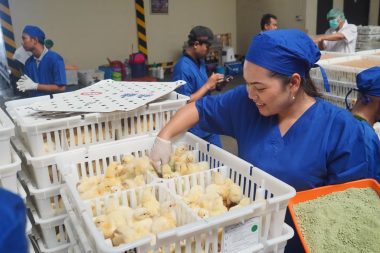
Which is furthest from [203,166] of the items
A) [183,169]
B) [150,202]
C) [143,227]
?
[143,227]

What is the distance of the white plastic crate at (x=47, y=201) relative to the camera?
127 cm

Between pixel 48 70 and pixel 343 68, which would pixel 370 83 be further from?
pixel 48 70

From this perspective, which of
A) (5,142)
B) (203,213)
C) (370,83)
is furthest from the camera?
(370,83)

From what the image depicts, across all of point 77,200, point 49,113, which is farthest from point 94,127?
point 77,200

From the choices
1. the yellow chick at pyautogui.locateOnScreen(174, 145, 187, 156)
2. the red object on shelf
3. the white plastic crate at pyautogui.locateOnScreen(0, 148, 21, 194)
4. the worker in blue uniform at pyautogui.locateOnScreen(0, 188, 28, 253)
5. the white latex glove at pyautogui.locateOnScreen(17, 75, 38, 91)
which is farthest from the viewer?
the red object on shelf

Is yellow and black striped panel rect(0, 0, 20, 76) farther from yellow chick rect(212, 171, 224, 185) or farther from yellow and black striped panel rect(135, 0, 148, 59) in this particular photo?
yellow chick rect(212, 171, 224, 185)

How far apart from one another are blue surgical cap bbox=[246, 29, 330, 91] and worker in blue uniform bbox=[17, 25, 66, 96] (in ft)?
7.83

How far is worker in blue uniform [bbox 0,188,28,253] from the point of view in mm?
474

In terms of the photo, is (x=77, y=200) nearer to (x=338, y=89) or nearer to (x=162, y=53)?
(x=338, y=89)

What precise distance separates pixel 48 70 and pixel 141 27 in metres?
2.57

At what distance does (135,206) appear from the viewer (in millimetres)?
1106

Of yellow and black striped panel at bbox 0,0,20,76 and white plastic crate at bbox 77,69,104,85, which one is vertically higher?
yellow and black striped panel at bbox 0,0,20,76

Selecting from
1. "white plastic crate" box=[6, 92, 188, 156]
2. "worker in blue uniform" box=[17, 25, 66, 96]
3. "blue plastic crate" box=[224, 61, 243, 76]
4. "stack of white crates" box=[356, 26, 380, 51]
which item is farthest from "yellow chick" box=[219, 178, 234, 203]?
"stack of white crates" box=[356, 26, 380, 51]

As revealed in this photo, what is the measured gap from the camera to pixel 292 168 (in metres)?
1.27
